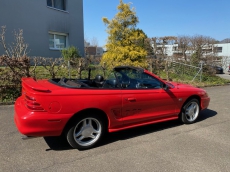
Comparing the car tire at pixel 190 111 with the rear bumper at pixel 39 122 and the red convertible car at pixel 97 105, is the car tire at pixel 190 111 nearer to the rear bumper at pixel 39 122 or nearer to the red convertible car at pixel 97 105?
the red convertible car at pixel 97 105

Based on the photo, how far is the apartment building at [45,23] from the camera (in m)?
11.3

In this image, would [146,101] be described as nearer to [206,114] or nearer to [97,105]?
[97,105]

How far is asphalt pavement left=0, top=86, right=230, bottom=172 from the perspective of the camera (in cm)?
277

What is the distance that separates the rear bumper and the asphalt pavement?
424 mm

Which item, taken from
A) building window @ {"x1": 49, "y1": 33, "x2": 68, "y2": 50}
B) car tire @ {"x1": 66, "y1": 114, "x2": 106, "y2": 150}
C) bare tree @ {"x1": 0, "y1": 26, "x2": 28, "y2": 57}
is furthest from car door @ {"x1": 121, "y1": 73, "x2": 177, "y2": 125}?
building window @ {"x1": 49, "y1": 33, "x2": 68, "y2": 50}

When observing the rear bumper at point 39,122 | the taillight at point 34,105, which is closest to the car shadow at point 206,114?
the rear bumper at point 39,122

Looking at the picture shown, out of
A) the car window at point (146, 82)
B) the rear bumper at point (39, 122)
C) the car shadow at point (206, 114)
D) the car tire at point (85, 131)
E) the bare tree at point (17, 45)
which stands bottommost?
the car shadow at point (206, 114)

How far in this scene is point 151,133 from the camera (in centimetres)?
403

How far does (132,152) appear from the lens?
3203 mm

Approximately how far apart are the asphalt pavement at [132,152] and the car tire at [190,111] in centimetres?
31

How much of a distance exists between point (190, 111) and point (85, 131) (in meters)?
2.72

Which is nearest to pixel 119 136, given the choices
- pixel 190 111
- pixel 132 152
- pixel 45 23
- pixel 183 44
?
pixel 132 152

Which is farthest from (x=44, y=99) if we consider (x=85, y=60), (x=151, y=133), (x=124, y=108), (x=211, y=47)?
(x=211, y=47)

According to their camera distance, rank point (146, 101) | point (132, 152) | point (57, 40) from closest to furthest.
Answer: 1. point (132, 152)
2. point (146, 101)
3. point (57, 40)
